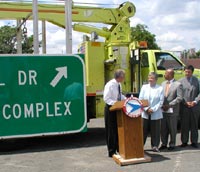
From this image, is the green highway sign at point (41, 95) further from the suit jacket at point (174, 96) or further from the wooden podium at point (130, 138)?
the suit jacket at point (174, 96)

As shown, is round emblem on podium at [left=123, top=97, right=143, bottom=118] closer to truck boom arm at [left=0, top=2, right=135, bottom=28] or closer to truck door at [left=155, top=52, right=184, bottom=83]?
truck door at [left=155, top=52, right=184, bottom=83]

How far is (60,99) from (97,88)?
4.59ft

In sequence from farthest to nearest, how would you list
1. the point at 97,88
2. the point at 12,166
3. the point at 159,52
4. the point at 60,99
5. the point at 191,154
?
the point at 159,52 → the point at 97,88 → the point at 60,99 → the point at 191,154 → the point at 12,166

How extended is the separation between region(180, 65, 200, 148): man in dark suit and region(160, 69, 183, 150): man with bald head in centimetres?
34

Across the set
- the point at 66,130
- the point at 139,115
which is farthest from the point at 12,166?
the point at 139,115

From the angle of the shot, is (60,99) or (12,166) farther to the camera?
(60,99)

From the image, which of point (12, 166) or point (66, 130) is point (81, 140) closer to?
point (66, 130)

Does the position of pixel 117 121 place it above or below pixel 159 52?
below

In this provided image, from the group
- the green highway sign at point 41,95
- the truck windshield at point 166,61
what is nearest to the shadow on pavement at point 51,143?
the green highway sign at point 41,95

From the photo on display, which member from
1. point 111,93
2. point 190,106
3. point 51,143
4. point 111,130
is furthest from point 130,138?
point 51,143

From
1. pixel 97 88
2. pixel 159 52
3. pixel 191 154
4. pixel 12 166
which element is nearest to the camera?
pixel 12 166

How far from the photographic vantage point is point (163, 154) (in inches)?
314

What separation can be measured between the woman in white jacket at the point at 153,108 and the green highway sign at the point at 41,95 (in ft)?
5.24

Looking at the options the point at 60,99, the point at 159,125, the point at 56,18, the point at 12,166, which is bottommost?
the point at 12,166
